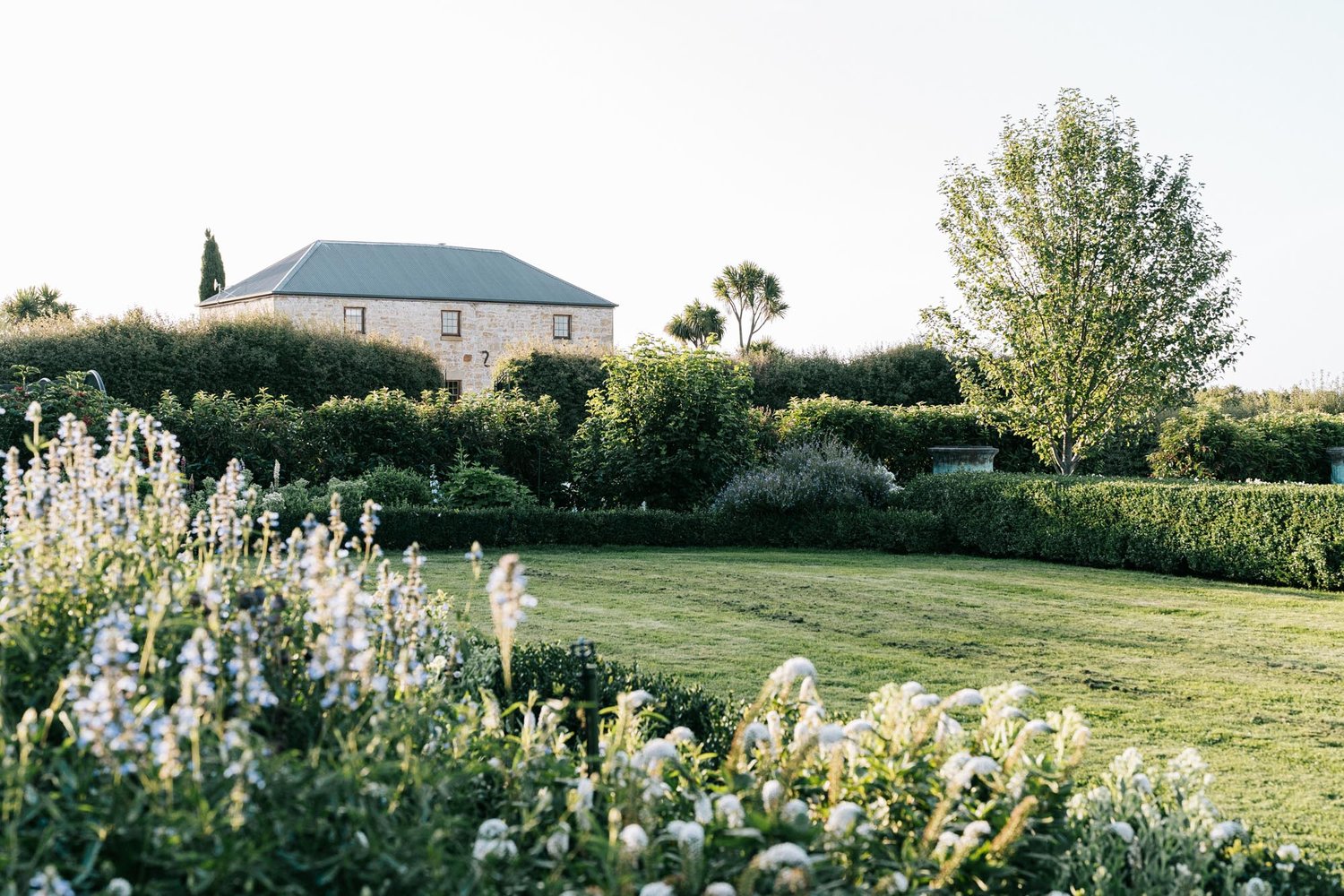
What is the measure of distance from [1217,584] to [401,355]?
13.8 meters

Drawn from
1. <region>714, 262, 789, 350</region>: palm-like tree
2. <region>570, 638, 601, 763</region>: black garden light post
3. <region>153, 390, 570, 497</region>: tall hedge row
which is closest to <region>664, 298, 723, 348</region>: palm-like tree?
<region>714, 262, 789, 350</region>: palm-like tree

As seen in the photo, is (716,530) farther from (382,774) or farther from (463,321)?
(463,321)

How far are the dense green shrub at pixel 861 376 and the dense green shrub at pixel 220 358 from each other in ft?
23.5

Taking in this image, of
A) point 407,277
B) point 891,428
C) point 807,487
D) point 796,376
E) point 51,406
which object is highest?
point 407,277

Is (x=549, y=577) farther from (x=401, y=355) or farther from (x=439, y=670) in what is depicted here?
(x=401, y=355)

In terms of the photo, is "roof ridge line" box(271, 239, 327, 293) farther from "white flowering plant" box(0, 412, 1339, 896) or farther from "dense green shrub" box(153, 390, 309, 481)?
"white flowering plant" box(0, 412, 1339, 896)

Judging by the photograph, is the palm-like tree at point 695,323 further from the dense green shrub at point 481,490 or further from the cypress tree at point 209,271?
the dense green shrub at point 481,490

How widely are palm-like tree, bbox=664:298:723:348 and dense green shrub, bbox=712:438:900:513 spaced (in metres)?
26.6

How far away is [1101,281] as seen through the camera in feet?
46.1

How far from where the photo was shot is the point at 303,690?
101 inches

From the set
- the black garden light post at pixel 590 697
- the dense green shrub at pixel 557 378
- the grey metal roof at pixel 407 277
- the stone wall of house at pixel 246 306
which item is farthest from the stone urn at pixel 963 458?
the grey metal roof at pixel 407 277

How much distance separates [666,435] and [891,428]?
4.45 meters

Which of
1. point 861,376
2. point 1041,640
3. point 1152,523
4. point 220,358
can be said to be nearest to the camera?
point 1041,640

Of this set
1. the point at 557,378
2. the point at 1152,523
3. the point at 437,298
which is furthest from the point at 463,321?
the point at 1152,523
